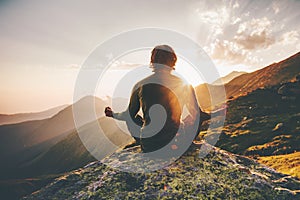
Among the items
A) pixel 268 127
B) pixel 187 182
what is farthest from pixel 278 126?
pixel 187 182

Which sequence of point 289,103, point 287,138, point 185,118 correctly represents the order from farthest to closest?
point 289,103 → point 287,138 → point 185,118

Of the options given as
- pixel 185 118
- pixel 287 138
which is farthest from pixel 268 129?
pixel 185 118

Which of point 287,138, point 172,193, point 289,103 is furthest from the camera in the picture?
point 289,103

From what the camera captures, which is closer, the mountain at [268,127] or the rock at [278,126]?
the mountain at [268,127]

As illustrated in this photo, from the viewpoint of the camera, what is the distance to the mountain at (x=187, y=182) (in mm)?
5703

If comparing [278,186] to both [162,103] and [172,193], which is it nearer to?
[172,193]

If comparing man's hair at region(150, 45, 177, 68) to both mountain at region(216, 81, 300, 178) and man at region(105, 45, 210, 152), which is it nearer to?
man at region(105, 45, 210, 152)

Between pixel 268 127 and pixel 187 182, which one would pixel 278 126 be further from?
pixel 187 182

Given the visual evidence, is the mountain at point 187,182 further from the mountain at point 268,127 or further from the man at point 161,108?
the mountain at point 268,127

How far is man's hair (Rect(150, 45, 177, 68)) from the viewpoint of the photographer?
7605 millimetres

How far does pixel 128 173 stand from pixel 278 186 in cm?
423

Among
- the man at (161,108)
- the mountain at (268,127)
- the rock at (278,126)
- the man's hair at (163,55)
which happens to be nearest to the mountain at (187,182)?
the man at (161,108)

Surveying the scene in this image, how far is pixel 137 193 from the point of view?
588 cm

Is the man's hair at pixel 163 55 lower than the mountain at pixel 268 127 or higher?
higher
